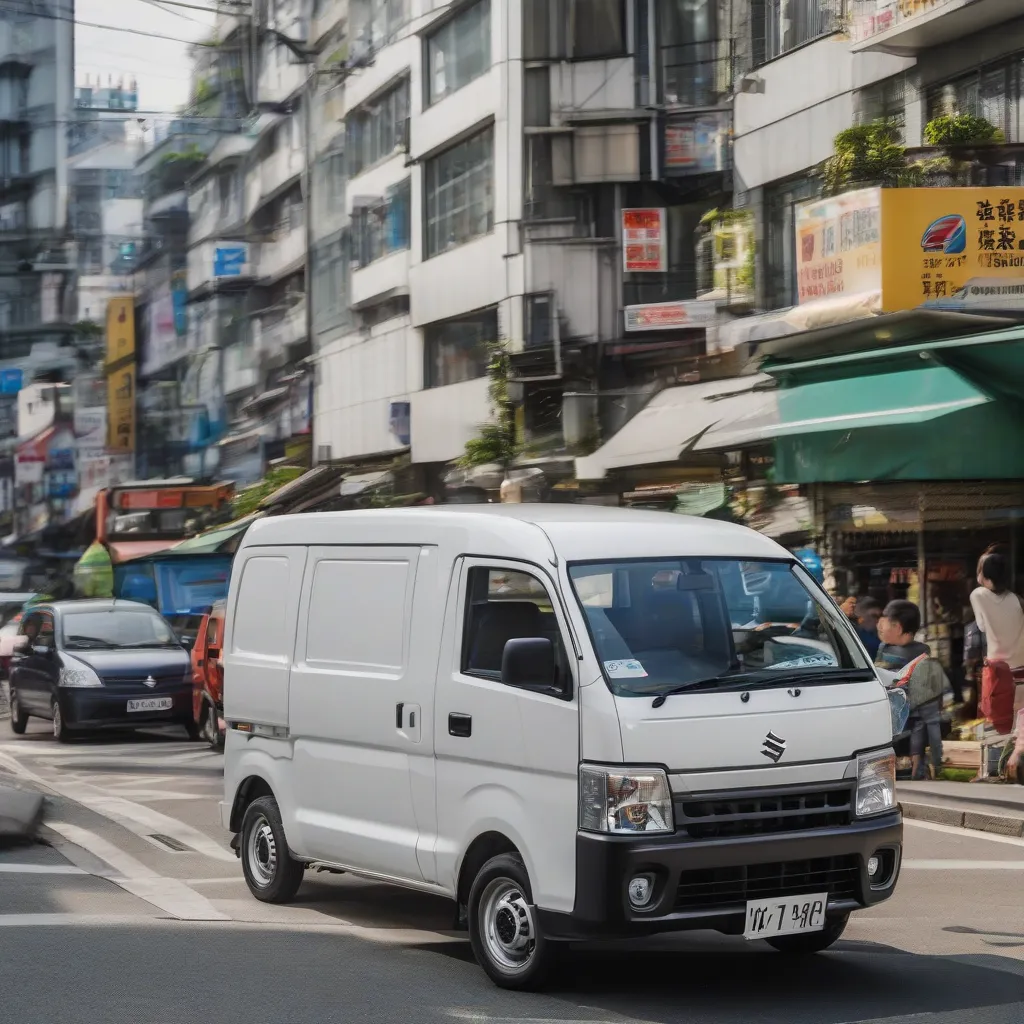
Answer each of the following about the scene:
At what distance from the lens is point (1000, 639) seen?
1538 cm

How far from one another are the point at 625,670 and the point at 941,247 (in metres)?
11.8

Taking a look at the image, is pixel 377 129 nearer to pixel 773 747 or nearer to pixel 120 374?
pixel 120 374

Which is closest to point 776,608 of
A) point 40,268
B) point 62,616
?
point 62,616

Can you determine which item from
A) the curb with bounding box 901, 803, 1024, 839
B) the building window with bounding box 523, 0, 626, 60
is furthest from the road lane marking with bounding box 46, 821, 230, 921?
the building window with bounding box 523, 0, 626, 60

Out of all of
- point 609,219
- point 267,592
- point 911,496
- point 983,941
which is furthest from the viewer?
point 609,219

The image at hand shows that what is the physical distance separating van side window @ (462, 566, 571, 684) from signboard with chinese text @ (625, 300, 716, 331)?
59.4 ft

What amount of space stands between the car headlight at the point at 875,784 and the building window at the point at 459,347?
25.6m

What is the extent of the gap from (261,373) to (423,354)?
1785 centimetres

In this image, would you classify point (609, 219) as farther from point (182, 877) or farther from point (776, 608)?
point (776, 608)

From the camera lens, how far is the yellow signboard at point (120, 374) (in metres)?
64.5

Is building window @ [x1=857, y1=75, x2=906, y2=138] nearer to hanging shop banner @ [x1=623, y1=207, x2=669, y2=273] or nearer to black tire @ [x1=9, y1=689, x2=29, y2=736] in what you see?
hanging shop banner @ [x1=623, y1=207, x2=669, y2=273]

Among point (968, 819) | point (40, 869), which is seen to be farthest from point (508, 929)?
point (968, 819)

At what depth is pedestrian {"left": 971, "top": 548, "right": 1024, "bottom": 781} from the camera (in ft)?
50.3

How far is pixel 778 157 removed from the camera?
78.1 feet
